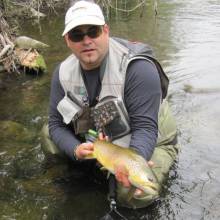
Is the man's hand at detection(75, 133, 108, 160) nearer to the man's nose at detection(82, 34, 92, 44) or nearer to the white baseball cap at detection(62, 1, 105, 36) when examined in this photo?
the man's nose at detection(82, 34, 92, 44)

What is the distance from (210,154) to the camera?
563 cm

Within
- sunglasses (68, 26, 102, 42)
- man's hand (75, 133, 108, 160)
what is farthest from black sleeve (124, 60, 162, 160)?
sunglasses (68, 26, 102, 42)

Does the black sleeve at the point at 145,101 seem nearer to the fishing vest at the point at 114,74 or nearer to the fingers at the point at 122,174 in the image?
the fishing vest at the point at 114,74

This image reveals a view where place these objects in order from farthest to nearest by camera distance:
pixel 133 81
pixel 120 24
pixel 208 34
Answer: pixel 120 24
pixel 208 34
pixel 133 81

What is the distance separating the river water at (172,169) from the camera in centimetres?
462

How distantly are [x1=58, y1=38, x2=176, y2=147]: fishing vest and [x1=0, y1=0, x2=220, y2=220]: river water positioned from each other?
702mm

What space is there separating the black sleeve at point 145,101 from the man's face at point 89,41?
35cm

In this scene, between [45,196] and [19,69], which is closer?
[45,196]

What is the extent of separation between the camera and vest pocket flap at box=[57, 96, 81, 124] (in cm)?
451

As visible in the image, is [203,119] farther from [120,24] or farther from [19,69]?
[120,24]

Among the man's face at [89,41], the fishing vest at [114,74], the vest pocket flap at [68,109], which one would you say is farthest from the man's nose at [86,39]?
the vest pocket flap at [68,109]

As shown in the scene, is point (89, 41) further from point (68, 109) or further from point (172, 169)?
point (172, 169)

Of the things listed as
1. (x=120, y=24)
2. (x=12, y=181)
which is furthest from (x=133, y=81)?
(x=120, y=24)

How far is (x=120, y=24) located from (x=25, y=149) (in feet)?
29.7
